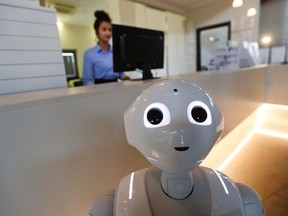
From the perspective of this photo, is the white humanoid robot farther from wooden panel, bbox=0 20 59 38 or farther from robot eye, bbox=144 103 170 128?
wooden panel, bbox=0 20 59 38

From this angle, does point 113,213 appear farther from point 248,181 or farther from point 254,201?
point 248,181

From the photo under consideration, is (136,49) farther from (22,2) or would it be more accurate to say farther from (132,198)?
(132,198)

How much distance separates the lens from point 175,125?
1.35 ft

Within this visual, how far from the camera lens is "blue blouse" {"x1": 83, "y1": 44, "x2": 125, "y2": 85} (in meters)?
1.81

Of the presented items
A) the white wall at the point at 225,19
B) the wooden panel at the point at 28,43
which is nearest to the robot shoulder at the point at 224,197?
the wooden panel at the point at 28,43

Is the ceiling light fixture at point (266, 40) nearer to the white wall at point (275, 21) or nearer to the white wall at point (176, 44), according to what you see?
the white wall at point (275, 21)

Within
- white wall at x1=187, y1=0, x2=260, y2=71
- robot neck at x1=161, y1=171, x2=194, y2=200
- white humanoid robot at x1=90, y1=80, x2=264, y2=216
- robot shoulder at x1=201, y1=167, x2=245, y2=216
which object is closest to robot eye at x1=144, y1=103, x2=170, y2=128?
white humanoid robot at x1=90, y1=80, x2=264, y2=216

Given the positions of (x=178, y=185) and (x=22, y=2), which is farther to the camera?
(x=22, y=2)

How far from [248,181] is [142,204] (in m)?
1.10

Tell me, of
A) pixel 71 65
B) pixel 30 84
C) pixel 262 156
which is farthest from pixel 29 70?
pixel 71 65

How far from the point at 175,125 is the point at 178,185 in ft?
0.66

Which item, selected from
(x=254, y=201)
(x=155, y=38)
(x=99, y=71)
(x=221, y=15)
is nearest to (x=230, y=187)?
(x=254, y=201)

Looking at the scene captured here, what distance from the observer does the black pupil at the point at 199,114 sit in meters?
0.43

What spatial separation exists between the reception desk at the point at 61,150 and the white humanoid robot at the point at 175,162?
154 mm
